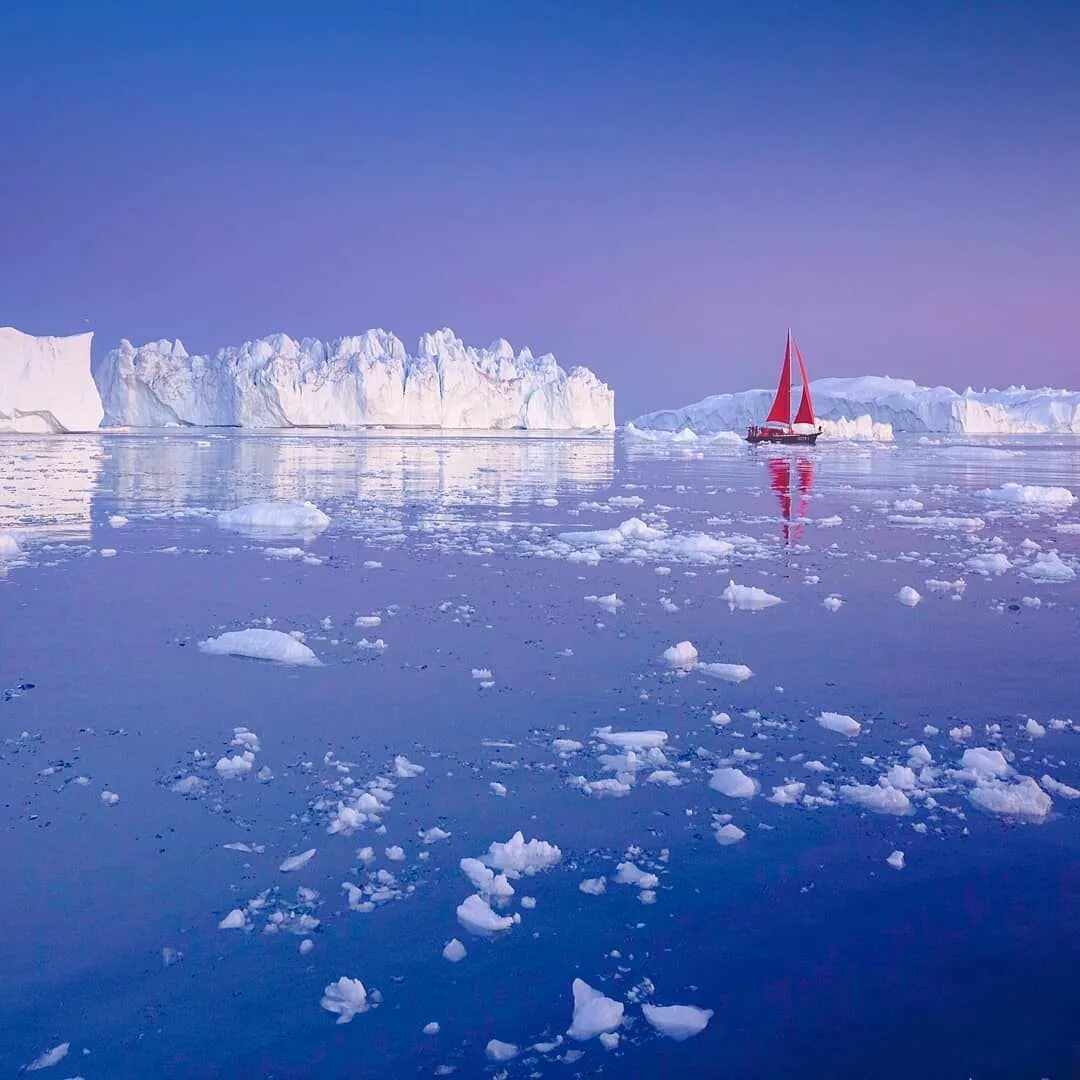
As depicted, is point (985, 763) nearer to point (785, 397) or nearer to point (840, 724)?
point (840, 724)

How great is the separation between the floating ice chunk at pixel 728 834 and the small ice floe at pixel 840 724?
3.92 ft

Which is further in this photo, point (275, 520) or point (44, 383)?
point (44, 383)

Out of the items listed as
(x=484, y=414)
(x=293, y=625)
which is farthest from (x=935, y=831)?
(x=484, y=414)

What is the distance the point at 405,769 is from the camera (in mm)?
3812

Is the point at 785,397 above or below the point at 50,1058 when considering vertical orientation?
above

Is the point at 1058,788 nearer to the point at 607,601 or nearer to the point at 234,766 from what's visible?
the point at 234,766

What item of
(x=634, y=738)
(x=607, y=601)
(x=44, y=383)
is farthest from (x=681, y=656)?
(x=44, y=383)

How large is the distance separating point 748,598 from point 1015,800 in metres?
3.67

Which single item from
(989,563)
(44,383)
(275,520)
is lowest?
(989,563)

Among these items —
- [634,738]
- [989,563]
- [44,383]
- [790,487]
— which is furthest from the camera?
[44,383]

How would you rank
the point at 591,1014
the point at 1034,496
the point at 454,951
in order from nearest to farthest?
the point at 591,1014
the point at 454,951
the point at 1034,496

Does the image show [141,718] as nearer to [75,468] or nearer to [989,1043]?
[989,1043]

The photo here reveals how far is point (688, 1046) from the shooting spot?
229cm

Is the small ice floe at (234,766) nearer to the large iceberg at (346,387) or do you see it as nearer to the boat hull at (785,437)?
the boat hull at (785,437)
